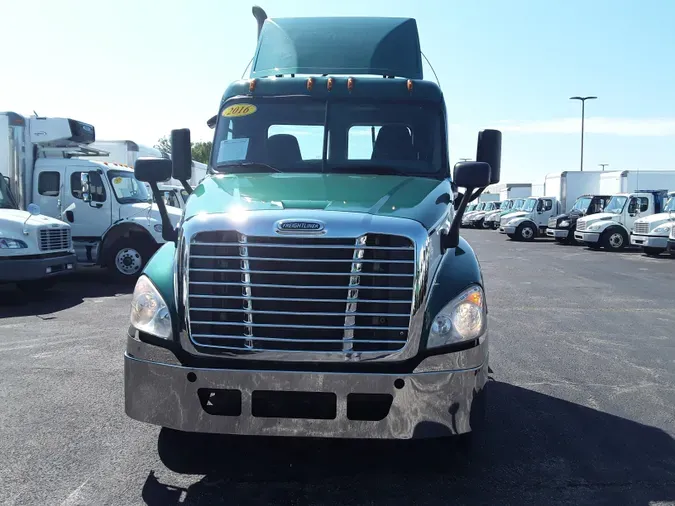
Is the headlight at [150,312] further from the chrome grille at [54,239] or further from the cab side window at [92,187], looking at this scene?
the cab side window at [92,187]

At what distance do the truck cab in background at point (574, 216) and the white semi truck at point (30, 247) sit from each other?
21.5m

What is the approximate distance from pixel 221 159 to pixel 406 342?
2.45 metres

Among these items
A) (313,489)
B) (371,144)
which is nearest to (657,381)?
(371,144)

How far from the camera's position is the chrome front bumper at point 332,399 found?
145 inches

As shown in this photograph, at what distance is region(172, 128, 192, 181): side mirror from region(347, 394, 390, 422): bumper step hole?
2.65m

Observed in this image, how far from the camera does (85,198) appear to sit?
14578 millimetres

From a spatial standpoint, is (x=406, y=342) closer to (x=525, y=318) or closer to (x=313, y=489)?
(x=313, y=489)

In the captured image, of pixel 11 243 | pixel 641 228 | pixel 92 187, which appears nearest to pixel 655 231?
pixel 641 228

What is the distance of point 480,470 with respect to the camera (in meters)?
4.25

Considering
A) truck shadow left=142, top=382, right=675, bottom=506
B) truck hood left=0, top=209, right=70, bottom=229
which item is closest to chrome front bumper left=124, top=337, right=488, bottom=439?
truck shadow left=142, top=382, right=675, bottom=506

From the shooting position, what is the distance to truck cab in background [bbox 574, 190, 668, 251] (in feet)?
82.3

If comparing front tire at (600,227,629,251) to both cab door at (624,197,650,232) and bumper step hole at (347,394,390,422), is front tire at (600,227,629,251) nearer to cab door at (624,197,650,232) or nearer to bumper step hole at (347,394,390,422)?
cab door at (624,197,650,232)

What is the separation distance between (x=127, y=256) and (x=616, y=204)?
60.7 feet

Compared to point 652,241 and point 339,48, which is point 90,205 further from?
point 652,241
